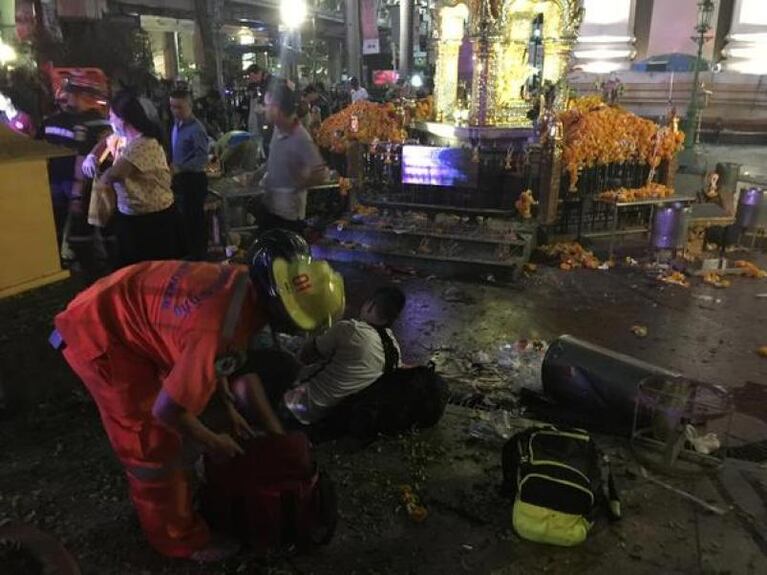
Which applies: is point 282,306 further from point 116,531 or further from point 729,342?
point 729,342

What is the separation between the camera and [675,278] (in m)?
8.20

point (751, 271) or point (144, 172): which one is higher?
point (144, 172)

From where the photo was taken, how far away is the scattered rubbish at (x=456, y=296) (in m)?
7.42

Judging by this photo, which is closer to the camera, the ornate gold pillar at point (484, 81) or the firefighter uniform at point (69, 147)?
the firefighter uniform at point (69, 147)

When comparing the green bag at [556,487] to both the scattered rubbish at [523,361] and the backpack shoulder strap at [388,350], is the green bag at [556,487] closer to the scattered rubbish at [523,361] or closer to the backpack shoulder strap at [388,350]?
the backpack shoulder strap at [388,350]

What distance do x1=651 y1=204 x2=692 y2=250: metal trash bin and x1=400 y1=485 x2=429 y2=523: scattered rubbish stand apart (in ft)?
21.4

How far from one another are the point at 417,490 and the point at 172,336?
188 cm

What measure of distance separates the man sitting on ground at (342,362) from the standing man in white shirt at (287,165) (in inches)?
84.4

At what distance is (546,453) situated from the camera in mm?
3520

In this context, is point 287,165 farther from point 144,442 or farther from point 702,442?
point 702,442

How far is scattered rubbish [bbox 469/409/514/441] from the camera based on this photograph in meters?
4.32

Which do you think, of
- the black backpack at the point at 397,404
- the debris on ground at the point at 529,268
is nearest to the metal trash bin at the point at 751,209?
the debris on ground at the point at 529,268

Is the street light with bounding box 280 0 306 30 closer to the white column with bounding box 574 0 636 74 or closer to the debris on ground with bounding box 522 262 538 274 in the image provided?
the white column with bounding box 574 0 636 74

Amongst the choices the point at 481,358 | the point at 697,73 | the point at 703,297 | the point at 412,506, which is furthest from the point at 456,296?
the point at 697,73
